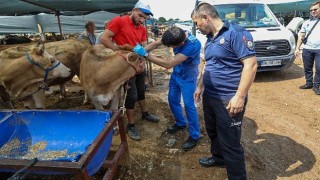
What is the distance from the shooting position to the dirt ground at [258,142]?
3.28m

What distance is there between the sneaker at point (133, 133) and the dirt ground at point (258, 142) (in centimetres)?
9

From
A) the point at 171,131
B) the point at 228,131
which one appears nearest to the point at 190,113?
the point at 171,131

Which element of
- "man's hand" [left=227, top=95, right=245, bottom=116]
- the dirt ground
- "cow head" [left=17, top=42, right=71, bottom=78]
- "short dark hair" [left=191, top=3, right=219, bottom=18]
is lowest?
the dirt ground

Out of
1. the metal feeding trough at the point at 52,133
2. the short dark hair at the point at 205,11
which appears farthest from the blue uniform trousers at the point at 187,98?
the short dark hair at the point at 205,11

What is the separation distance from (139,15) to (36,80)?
5.71ft

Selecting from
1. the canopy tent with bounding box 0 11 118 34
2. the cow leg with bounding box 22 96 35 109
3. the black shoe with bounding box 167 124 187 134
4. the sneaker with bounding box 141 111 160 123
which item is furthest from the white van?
the canopy tent with bounding box 0 11 118 34

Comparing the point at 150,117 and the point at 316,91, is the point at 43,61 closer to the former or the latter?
the point at 150,117

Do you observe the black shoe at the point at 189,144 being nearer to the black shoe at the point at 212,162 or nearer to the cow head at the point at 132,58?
the black shoe at the point at 212,162

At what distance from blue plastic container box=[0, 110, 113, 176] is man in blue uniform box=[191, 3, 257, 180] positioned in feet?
3.84

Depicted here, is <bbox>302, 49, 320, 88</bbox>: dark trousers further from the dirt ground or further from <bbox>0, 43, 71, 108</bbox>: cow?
<bbox>0, 43, 71, 108</bbox>: cow

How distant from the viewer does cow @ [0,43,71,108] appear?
3744 millimetres

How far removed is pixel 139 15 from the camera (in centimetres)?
384

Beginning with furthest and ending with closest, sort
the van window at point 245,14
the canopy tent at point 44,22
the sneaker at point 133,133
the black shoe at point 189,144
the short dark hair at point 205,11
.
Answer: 1. the canopy tent at point 44,22
2. the van window at point 245,14
3. the sneaker at point 133,133
4. the black shoe at point 189,144
5. the short dark hair at point 205,11

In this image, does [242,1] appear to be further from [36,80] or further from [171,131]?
[36,80]
